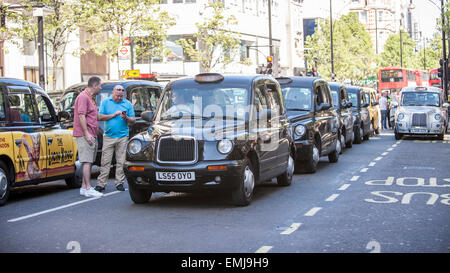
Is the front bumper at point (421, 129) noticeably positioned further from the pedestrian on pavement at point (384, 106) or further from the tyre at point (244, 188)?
the tyre at point (244, 188)

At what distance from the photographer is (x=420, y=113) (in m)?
26.8

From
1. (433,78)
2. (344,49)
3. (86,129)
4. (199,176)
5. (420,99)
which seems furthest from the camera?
(433,78)

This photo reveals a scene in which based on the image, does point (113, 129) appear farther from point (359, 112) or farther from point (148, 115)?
point (359, 112)

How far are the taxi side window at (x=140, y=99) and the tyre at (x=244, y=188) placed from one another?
551 centimetres

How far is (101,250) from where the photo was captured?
7.20 meters

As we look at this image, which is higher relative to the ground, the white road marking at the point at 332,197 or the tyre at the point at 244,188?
the tyre at the point at 244,188

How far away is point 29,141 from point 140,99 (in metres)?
4.36

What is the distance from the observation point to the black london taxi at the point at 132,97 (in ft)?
49.8

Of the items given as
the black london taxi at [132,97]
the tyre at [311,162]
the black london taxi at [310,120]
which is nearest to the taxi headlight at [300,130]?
the black london taxi at [310,120]

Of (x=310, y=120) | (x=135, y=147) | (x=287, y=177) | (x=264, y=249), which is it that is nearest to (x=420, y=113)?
(x=310, y=120)

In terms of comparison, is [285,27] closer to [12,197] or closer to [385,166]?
[385,166]

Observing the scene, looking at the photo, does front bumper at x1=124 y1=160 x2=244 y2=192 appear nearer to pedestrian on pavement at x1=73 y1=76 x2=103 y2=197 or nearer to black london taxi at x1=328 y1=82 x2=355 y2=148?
pedestrian on pavement at x1=73 y1=76 x2=103 y2=197

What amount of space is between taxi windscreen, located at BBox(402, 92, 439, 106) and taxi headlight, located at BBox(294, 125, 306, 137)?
13660 millimetres

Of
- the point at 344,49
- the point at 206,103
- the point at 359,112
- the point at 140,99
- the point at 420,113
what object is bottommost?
the point at 420,113
